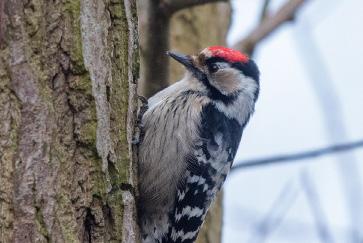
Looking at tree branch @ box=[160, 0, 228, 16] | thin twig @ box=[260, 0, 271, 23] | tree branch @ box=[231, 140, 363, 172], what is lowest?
tree branch @ box=[231, 140, 363, 172]

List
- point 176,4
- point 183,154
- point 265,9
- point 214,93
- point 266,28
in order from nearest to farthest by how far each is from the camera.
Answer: point 176,4 < point 183,154 < point 214,93 < point 266,28 < point 265,9

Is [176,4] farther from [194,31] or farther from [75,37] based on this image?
[194,31]

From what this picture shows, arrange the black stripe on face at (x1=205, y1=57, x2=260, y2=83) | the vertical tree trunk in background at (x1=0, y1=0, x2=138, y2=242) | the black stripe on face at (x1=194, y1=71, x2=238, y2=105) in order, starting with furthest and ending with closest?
the black stripe on face at (x1=205, y1=57, x2=260, y2=83) < the black stripe on face at (x1=194, y1=71, x2=238, y2=105) < the vertical tree trunk in background at (x1=0, y1=0, x2=138, y2=242)

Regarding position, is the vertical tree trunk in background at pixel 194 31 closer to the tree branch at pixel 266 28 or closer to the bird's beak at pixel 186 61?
the tree branch at pixel 266 28

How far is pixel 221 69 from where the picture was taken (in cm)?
430

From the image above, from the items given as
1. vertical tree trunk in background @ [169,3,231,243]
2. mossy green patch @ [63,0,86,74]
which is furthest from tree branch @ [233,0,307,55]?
mossy green patch @ [63,0,86,74]

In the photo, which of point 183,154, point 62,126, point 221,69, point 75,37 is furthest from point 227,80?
point 62,126

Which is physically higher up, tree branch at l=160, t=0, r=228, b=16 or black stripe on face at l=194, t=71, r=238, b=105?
tree branch at l=160, t=0, r=228, b=16

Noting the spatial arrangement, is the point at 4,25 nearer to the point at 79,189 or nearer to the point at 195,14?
the point at 79,189

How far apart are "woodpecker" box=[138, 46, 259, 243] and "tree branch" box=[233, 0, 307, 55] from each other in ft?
3.42

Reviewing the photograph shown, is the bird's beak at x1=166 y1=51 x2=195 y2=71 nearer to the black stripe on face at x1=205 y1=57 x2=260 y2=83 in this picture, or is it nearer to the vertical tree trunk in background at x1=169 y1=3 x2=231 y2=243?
the black stripe on face at x1=205 y1=57 x2=260 y2=83

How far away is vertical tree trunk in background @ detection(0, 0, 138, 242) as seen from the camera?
2.42m

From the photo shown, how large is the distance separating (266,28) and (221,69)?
102 centimetres

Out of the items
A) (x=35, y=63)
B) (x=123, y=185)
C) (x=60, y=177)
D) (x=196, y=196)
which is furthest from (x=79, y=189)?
(x=196, y=196)
